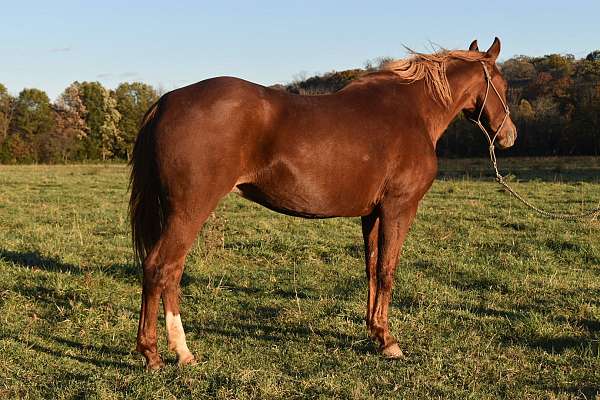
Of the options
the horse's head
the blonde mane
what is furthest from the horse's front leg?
the horse's head

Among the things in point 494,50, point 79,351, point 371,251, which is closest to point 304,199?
point 371,251

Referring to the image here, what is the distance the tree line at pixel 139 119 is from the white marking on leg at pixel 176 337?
36892 millimetres

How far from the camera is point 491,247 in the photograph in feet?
28.5

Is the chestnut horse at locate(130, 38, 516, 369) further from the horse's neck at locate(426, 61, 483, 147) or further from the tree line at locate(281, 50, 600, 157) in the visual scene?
the tree line at locate(281, 50, 600, 157)

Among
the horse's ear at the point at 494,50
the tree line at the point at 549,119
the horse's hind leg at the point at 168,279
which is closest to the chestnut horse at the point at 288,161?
the horse's hind leg at the point at 168,279

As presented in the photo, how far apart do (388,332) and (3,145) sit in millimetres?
53374

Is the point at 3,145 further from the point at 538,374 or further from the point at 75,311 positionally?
the point at 538,374

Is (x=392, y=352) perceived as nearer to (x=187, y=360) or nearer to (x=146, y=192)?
(x=187, y=360)

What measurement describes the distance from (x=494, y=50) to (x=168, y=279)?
3.75 meters

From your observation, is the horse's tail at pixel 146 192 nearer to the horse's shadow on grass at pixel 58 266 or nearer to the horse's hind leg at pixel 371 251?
the horse's hind leg at pixel 371 251

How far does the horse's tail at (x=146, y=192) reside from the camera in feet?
13.2

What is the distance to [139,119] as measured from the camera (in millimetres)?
53812

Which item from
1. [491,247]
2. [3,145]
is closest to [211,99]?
[491,247]

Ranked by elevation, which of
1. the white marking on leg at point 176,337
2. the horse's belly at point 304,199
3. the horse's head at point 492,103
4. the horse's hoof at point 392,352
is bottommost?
the horse's hoof at point 392,352
